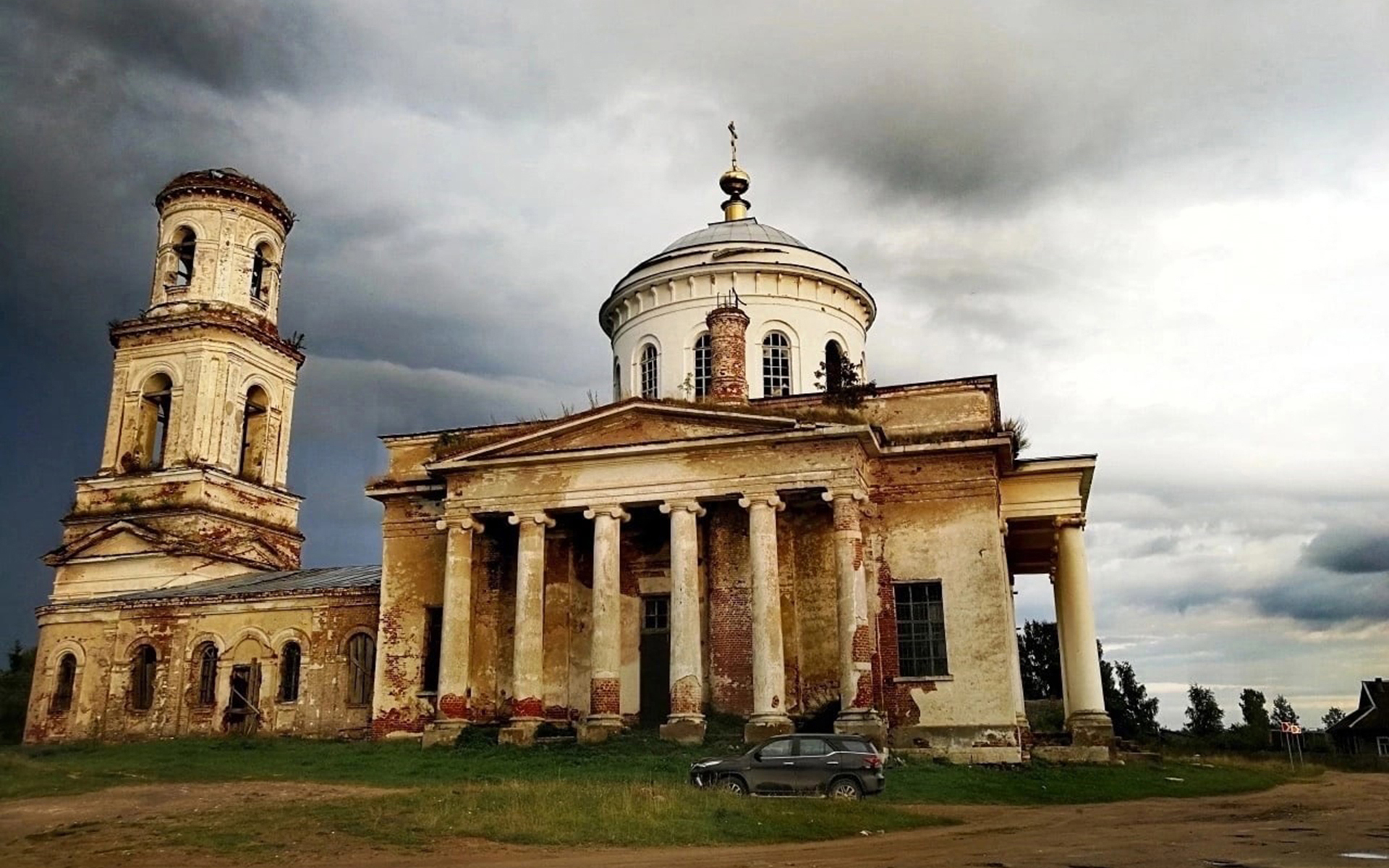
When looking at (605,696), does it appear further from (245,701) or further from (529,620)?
(245,701)

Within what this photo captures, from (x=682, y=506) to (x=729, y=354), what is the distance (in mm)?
4052

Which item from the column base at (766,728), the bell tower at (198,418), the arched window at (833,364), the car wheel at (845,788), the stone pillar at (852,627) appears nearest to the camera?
the car wheel at (845,788)

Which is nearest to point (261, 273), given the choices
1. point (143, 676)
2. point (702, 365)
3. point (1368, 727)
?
point (143, 676)

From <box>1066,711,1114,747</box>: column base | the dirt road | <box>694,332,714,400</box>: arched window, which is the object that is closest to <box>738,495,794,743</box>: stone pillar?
the dirt road

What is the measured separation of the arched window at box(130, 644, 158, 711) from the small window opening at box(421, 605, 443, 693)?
31.9 ft

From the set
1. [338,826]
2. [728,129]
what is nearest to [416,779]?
[338,826]

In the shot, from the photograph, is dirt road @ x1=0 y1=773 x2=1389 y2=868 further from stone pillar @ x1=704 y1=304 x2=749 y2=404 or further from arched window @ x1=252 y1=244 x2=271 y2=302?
arched window @ x1=252 y1=244 x2=271 y2=302

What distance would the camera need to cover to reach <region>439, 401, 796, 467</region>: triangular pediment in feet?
72.1

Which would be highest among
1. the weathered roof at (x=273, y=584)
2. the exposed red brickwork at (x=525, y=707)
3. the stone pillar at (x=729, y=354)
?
the stone pillar at (x=729, y=354)

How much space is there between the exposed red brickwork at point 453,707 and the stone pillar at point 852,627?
7.77 m

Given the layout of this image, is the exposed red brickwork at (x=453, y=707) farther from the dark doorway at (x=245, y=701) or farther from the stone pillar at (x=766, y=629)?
the dark doorway at (x=245, y=701)

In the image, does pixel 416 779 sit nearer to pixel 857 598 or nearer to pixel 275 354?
pixel 857 598

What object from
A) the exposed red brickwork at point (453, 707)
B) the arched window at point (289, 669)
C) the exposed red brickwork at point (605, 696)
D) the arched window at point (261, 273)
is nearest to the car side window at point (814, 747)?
the exposed red brickwork at point (605, 696)

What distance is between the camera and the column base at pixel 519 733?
21.6 meters
